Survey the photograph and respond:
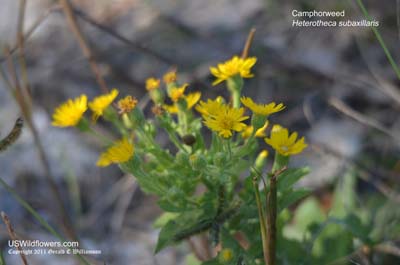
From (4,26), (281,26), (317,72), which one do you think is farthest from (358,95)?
(4,26)

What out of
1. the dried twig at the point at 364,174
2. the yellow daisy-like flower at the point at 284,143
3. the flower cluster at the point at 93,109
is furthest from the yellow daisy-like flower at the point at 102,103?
the dried twig at the point at 364,174

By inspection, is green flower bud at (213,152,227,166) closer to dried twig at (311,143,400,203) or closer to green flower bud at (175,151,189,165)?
green flower bud at (175,151,189,165)

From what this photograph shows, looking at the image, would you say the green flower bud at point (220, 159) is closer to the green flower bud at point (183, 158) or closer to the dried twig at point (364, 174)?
the green flower bud at point (183, 158)

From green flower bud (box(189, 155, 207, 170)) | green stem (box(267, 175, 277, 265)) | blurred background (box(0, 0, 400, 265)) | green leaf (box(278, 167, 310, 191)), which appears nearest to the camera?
green stem (box(267, 175, 277, 265))

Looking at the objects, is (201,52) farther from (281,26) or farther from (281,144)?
(281,144)

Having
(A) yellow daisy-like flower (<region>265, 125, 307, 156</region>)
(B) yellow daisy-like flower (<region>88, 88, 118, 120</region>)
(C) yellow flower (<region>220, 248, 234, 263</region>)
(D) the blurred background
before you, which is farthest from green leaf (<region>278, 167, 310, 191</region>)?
(D) the blurred background

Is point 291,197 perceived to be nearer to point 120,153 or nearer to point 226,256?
point 226,256
